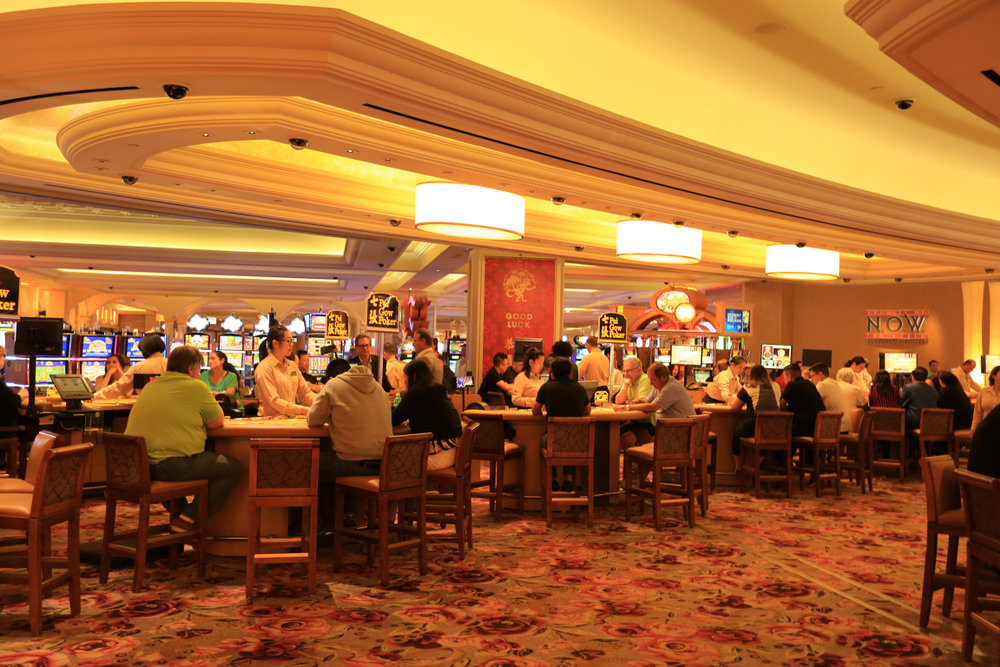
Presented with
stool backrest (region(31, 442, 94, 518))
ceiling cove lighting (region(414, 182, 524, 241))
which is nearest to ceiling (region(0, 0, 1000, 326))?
ceiling cove lighting (region(414, 182, 524, 241))

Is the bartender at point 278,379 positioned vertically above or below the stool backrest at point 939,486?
above

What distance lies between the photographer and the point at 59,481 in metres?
3.49

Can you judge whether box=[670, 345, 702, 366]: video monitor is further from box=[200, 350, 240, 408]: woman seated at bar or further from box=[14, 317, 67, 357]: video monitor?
box=[14, 317, 67, 357]: video monitor

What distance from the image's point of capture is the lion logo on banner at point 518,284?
11.0 m

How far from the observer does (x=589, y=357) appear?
10477mm

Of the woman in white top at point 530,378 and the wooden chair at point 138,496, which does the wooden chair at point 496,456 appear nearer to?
the woman in white top at point 530,378

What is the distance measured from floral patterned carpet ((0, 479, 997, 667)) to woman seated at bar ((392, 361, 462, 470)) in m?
0.73

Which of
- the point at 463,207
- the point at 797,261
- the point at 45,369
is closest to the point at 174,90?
the point at 463,207

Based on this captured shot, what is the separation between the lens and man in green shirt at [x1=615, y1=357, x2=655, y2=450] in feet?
23.0

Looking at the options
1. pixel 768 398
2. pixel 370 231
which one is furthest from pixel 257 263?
pixel 768 398

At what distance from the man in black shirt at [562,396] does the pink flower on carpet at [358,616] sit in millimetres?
2442

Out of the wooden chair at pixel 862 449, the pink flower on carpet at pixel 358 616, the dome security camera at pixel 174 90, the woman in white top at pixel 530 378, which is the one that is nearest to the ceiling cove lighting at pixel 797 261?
the wooden chair at pixel 862 449

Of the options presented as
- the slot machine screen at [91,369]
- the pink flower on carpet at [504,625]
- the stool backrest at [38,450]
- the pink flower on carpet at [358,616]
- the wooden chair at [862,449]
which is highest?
the slot machine screen at [91,369]

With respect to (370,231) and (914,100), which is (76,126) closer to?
(370,231)
